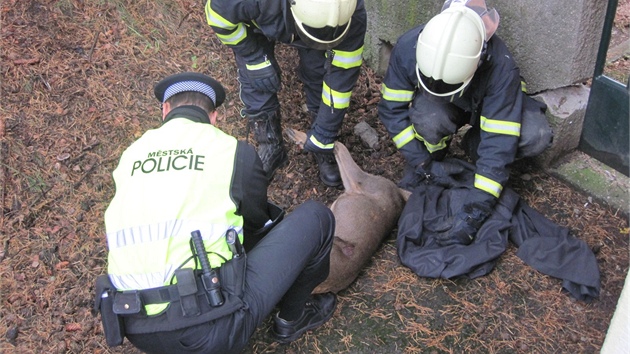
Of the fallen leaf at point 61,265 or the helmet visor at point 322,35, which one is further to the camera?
the fallen leaf at point 61,265

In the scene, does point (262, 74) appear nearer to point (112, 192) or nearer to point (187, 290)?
point (112, 192)

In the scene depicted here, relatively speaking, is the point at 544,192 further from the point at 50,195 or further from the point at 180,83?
the point at 50,195

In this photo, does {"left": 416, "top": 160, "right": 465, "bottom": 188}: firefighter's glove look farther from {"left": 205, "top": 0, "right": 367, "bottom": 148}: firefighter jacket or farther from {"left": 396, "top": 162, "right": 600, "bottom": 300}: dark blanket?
{"left": 205, "top": 0, "right": 367, "bottom": 148}: firefighter jacket

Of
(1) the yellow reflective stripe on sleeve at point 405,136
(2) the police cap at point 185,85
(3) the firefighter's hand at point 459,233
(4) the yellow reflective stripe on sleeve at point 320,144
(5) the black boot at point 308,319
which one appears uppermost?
(2) the police cap at point 185,85

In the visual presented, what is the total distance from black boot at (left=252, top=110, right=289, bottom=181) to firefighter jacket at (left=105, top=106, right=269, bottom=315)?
60.3 inches

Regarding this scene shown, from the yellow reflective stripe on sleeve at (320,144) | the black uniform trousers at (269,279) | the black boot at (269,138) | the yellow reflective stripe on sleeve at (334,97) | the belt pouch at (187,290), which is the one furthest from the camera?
the black boot at (269,138)

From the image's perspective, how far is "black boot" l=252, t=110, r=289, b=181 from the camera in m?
3.96

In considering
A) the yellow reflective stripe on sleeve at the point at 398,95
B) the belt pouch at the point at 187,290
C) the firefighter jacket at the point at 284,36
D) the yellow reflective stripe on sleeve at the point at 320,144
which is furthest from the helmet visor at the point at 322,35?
the belt pouch at the point at 187,290

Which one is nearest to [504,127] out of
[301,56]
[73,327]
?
[301,56]

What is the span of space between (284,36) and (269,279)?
1.60m

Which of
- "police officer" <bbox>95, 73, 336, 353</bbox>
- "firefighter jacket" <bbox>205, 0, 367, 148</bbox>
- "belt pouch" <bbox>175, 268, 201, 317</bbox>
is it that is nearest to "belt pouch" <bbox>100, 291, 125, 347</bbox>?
"police officer" <bbox>95, 73, 336, 353</bbox>

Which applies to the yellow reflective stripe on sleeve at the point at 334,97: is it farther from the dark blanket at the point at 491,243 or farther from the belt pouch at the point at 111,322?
the belt pouch at the point at 111,322

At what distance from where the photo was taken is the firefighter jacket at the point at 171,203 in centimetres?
222

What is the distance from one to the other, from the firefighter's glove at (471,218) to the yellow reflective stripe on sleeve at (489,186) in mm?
26
